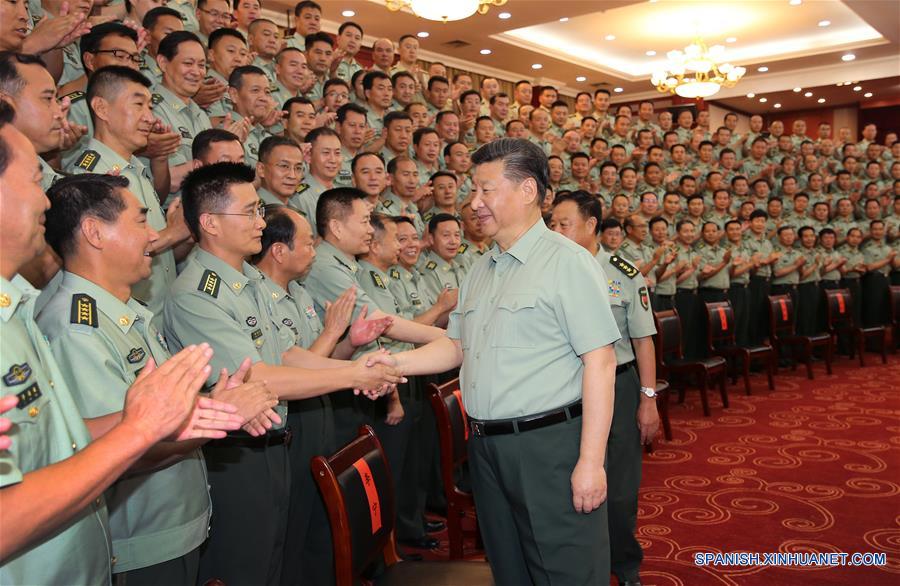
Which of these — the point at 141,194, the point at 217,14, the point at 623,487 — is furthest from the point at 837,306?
the point at 141,194

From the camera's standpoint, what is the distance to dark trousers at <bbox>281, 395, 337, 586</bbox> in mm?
2471

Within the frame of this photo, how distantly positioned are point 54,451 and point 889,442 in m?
4.90

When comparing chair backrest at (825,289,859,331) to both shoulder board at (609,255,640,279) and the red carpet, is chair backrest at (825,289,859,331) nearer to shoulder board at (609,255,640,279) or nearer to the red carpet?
the red carpet

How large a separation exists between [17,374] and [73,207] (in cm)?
63

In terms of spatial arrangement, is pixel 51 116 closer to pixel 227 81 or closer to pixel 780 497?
pixel 227 81

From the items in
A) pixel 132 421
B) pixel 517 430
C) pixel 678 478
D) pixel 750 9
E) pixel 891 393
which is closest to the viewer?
pixel 132 421

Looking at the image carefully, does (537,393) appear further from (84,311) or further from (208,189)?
A: (208,189)

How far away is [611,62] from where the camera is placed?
12500 millimetres

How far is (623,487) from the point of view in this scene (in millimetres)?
2688

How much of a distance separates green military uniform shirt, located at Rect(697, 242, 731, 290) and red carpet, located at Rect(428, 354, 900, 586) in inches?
55.1

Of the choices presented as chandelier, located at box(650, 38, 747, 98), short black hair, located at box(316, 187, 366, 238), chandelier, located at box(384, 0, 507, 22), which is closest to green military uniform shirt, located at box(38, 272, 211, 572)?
short black hair, located at box(316, 187, 366, 238)

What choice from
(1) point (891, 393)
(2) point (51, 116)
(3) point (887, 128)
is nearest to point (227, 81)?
(2) point (51, 116)

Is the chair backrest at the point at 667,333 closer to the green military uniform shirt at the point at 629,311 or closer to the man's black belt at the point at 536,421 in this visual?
the green military uniform shirt at the point at 629,311

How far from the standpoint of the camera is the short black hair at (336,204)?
3.14m
